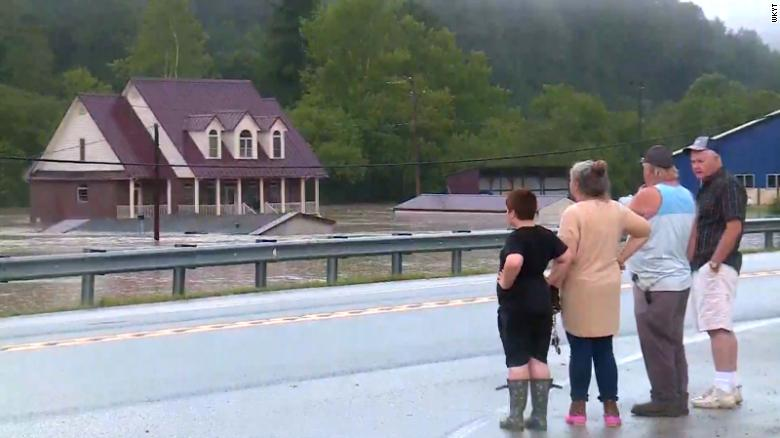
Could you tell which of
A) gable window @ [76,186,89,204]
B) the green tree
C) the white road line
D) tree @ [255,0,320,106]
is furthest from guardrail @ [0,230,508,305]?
tree @ [255,0,320,106]

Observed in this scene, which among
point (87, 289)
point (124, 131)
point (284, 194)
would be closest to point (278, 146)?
point (284, 194)

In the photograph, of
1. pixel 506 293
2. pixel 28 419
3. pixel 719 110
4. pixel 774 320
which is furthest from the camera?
pixel 719 110

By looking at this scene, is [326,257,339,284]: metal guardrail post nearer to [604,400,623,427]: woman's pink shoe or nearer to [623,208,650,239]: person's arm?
[604,400,623,427]: woman's pink shoe

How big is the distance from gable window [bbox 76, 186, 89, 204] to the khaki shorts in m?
62.8

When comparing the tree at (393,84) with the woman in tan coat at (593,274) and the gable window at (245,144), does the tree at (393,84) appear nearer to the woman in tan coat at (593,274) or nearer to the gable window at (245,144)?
the gable window at (245,144)

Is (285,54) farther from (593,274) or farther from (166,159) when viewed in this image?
(593,274)

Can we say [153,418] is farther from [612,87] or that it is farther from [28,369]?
[612,87]

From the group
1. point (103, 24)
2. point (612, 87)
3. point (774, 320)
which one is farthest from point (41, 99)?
point (774, 320)

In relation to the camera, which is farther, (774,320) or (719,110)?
(719,110)

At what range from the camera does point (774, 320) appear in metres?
15.9

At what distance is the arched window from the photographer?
72.6 metres

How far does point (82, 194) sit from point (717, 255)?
6325 centimetres

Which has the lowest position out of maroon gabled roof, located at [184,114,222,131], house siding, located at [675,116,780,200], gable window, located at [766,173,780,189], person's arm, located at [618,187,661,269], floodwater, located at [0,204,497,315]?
floodwater, located at [0,204,497,315]

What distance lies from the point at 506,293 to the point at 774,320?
26.0ft
